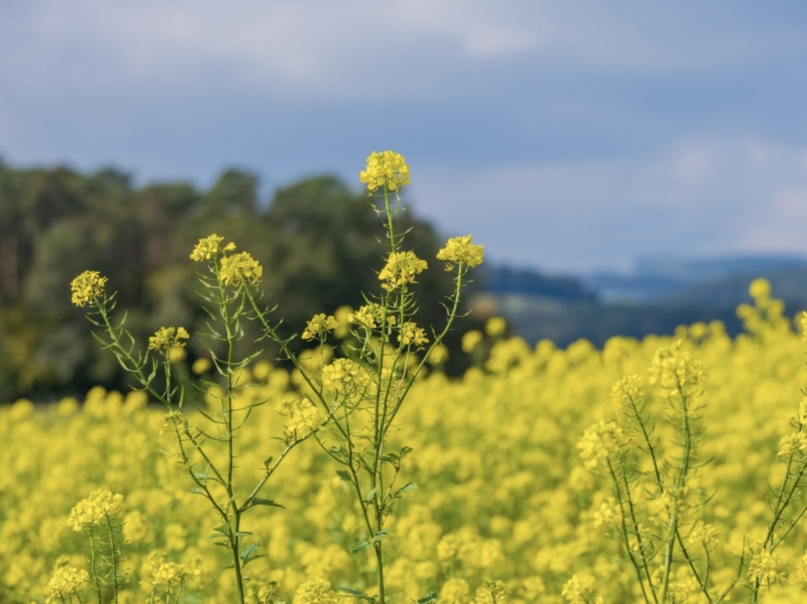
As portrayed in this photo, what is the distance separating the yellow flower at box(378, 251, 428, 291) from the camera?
325 centimetres

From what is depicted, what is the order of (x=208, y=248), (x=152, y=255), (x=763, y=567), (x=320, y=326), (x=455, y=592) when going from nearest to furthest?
(x=208, y=248) → (x=320, y=326) → (x=763, y=567) → (x=455, y=592) → (x=152, y=255)

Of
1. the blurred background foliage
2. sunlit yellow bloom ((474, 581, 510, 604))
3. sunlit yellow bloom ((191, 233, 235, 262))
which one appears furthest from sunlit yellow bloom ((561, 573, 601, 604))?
the blurred background foliage

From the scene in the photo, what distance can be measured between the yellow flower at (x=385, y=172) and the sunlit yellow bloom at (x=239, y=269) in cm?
44

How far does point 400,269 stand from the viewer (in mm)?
3283

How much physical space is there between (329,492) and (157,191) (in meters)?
37.0

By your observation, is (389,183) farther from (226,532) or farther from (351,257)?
(351,257)

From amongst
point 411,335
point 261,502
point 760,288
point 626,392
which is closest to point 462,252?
point 411,335

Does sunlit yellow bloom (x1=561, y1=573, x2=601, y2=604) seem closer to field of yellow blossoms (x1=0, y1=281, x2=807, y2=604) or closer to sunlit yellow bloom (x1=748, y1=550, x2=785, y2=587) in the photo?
field of yellow blossoms (x1=0, y1=281, x2=807, y2=604)

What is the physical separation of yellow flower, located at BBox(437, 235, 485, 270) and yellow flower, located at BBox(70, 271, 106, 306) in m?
1.11

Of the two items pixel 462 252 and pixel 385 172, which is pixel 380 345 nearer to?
pixel 462 252

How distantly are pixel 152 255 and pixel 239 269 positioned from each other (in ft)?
119

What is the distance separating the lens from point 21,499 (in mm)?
8617

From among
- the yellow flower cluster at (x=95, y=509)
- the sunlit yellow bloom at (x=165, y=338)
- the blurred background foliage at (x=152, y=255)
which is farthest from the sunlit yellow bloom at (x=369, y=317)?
the blurred background foliage at (x=152, y=255)

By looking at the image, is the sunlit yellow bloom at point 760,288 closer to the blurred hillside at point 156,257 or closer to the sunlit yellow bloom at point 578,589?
the sunlit yellow bloom at point 578,589
